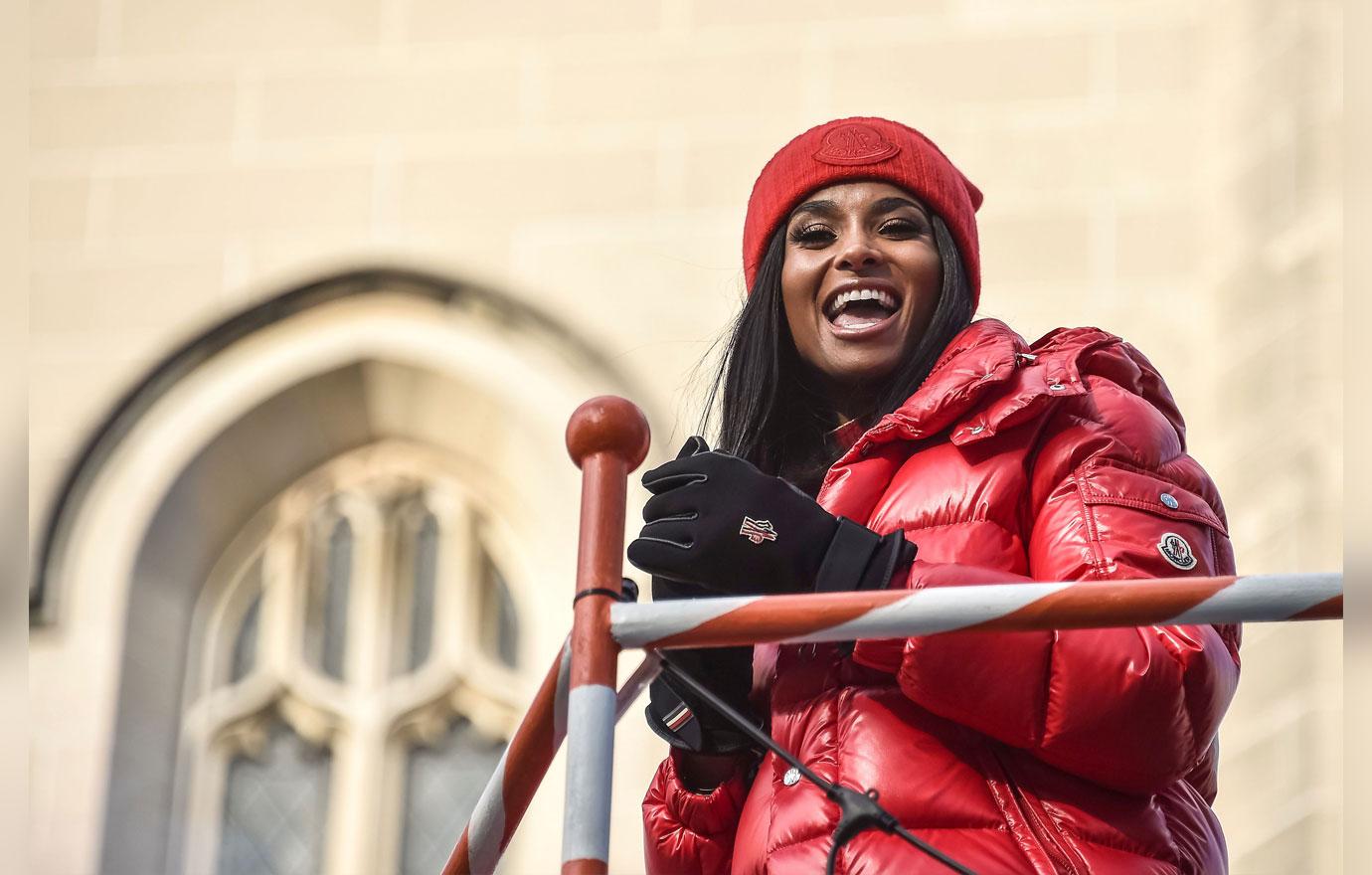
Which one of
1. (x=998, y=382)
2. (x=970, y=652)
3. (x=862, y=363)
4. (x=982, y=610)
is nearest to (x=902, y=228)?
(x=862, y=363)

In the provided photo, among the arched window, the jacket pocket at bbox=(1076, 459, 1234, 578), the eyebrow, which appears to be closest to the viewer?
the jacket pocket at bbox=(1076, 459, 1234, 578)

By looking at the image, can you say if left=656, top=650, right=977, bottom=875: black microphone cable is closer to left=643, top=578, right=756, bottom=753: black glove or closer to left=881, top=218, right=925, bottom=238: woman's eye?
left=643, top=578, right=756, bottom=753: black glove

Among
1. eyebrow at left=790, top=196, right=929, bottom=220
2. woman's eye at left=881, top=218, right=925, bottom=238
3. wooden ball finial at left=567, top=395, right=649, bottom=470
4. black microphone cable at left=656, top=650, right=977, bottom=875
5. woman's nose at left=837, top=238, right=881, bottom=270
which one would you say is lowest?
black microphone cable at left=656, top=650, right=977, bottom=875

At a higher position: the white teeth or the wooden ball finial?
the white teeth

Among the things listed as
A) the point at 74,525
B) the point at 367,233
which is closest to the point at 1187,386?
the point at 367,233

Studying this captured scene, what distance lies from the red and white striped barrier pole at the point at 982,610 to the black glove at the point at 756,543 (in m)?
0.14

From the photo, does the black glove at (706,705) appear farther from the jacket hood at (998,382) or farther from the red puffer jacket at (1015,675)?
the jacket hood at (998,382)

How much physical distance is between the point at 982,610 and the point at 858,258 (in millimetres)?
778

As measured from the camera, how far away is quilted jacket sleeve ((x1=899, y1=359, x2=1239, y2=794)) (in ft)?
5.97

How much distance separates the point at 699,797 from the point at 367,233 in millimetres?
2637

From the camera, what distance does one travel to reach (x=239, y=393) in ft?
14.7

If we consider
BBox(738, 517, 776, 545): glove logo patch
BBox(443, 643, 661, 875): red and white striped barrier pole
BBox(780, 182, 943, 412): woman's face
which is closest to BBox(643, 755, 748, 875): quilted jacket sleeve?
BBox(443, 643, 661, 875): red and white striped barrier pole

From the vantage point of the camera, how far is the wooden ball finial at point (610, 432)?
5.87 feet

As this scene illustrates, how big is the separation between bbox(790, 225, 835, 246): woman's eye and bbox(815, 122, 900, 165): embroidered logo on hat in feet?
0.24
